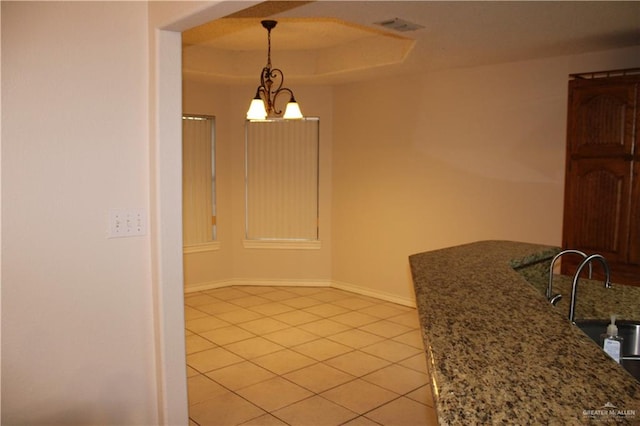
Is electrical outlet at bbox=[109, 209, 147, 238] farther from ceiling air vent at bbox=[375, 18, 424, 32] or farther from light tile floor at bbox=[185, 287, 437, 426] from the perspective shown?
ceiling air vent at bbox=[375, 18, 424, 32]

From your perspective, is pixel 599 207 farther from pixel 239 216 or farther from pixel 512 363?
pixel 239 216

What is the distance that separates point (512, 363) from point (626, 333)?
3.67 ft

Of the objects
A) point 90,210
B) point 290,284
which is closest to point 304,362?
point 90,210

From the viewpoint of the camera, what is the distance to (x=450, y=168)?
17.3 feet

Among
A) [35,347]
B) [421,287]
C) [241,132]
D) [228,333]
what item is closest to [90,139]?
[35,347]

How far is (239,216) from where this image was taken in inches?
258

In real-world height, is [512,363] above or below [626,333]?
above

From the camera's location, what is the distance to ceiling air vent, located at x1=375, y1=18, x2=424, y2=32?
3.49m

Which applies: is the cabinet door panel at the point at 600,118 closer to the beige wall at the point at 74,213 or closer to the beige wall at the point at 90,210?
the beige wall at the point at 90,210

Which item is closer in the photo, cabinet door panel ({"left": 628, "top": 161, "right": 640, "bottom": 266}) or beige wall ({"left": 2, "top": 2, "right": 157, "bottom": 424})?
beige wall ({"left": 2, "top": 2, "right": 157, "bottom": 424})

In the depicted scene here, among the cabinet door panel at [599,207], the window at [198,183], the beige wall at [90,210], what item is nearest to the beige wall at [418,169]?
the window at [198,183]

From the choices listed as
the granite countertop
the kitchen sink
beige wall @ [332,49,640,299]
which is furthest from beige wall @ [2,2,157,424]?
beige wall @ [332,49,640,299]

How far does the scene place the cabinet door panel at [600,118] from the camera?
3695 mm

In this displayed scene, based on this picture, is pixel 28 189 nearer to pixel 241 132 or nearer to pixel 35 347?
pixel 35 347
